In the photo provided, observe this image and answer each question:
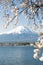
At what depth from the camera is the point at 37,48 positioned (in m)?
4.94

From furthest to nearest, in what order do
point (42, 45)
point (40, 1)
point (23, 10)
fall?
point (23, 10), point (40, 1), point (42, 45)

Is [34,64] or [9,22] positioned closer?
[9,22]

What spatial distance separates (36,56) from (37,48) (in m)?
0.16

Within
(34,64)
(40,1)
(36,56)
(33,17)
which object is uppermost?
(40,1)

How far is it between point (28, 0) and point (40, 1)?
0.29 metres

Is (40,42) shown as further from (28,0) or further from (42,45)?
(28,0)

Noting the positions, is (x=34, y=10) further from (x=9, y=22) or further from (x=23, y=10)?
(x=9, y=22)

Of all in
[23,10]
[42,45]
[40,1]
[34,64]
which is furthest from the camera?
[34,64]

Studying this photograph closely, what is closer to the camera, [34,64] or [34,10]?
[34,10]

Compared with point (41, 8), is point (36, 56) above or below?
below

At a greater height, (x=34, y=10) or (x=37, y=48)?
(x=34, y=10)

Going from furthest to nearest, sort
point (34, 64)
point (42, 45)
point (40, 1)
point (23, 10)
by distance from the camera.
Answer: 1. point (34, 64)
2. point (23, 10)
3. point (40, 1)
4. point (42, 45)

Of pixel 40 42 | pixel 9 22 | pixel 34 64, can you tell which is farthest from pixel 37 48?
pixel 34 64

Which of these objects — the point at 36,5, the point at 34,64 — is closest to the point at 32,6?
the point at 36,5
